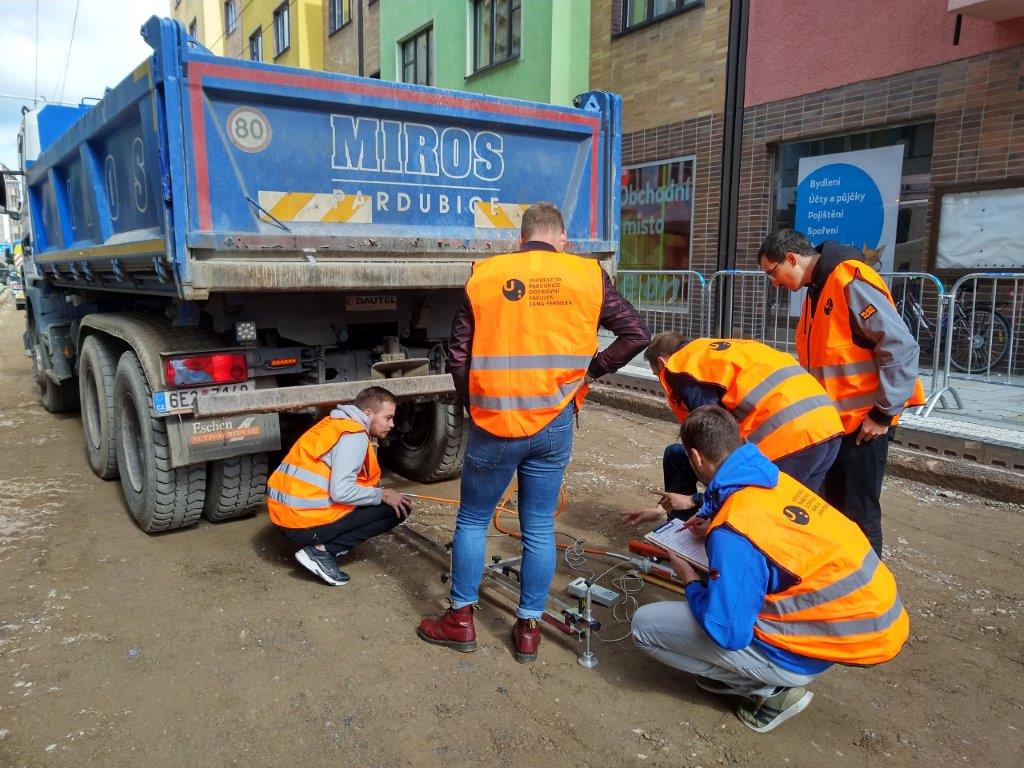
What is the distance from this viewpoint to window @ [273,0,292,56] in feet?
74.7

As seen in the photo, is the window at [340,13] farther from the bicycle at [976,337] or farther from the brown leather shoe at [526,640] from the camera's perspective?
the brown leather shoe at [526,640]

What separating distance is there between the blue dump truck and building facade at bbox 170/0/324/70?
1370 centimetres

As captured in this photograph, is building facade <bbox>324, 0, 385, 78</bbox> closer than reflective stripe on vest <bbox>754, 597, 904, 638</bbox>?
No

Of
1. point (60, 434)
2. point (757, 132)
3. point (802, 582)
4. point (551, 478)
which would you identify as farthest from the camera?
point (757, 132)

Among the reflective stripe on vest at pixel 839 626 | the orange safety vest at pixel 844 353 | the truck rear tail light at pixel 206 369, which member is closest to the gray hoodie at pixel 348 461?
the truck rear tail light at pixel 206 369

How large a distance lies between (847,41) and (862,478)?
6.92m

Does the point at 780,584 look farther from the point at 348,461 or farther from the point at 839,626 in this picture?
the point at 348,461

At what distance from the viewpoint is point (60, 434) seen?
672cm

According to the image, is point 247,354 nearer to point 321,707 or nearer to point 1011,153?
point 321,707

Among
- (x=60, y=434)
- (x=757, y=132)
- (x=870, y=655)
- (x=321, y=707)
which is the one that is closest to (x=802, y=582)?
(x=870, y=655)

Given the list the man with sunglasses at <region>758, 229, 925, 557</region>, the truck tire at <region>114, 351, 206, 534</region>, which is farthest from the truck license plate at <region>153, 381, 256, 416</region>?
the man with sunglasses at <region>758, 229, 925, 557</region>

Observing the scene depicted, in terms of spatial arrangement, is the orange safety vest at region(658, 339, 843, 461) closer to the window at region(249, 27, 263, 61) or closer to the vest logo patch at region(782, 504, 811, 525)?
the vest logo patch at region(782, 504, 811, 525)

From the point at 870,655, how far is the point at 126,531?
382 centimetres

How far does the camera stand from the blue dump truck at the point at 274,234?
340 cm
